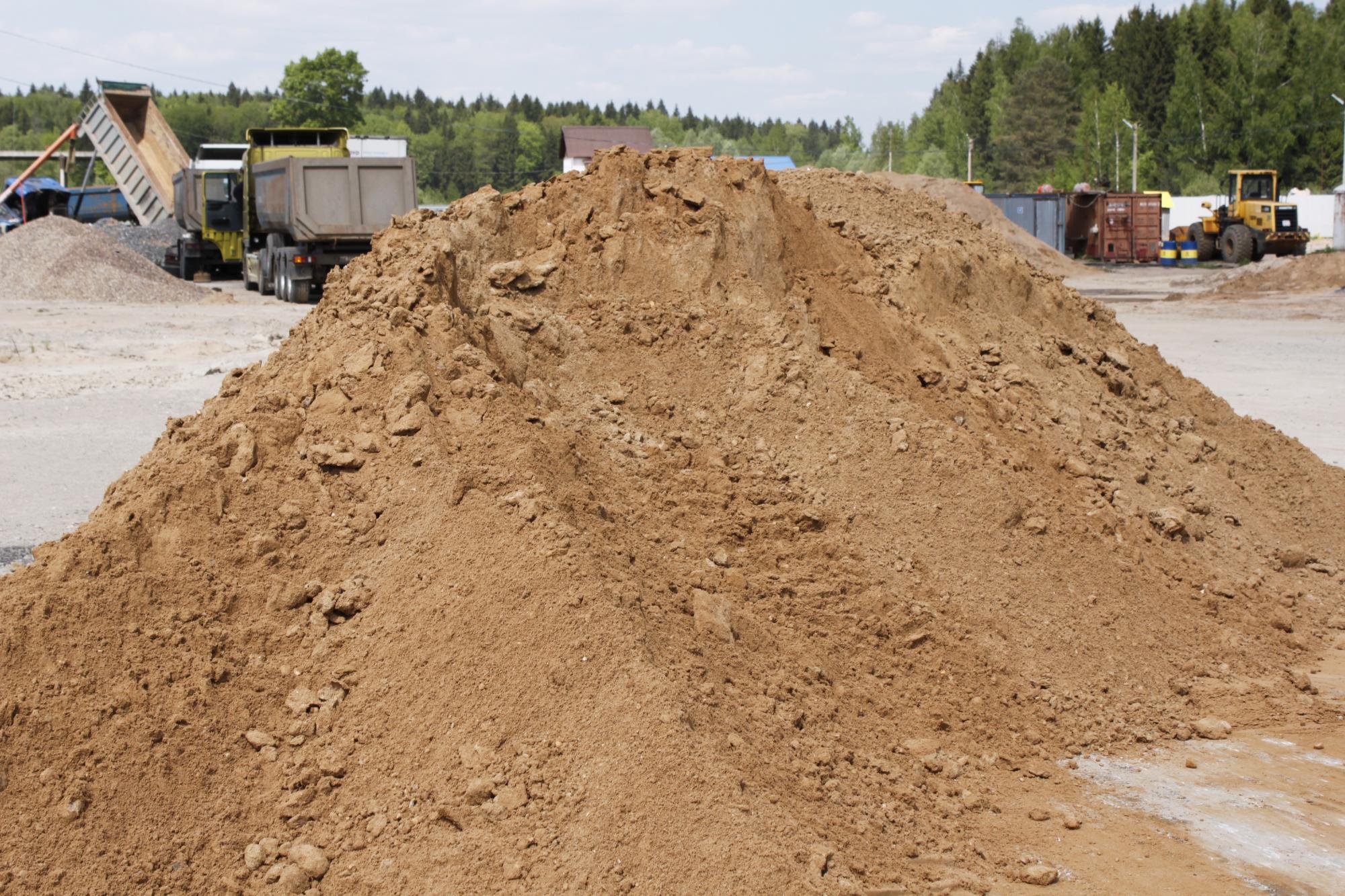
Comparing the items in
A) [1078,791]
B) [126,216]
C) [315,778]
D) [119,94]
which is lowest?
[1078,791]

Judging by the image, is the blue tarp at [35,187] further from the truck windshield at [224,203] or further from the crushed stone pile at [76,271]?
the truck windshield at [224,203]

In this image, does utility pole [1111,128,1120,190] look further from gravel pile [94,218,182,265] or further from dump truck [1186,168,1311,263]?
gravel pile [94,218,182,265]

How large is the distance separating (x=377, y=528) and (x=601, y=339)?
7.30 feet

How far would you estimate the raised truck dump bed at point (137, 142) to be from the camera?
3141cm

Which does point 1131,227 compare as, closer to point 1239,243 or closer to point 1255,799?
point 1239,243

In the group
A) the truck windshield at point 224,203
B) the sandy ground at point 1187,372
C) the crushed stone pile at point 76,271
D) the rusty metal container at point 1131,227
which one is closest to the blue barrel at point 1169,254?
the rusty metal container at point 1131,227

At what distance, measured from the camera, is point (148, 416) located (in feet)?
41.0

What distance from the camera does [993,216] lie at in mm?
39406

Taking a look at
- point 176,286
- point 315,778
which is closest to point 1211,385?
point 315,778

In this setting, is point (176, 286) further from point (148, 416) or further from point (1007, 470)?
point (1007, 470)

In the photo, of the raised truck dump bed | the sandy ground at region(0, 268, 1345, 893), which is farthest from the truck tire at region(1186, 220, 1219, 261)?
the raised truck dump bed

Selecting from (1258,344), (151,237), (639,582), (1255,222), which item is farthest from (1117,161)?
(639,582)

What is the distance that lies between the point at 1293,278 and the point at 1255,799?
2924 centimetres

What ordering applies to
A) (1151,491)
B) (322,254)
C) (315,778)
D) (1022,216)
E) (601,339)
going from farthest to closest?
(1022,216) → (322,254) → (1151,491) → (601,339) → (315,778)
